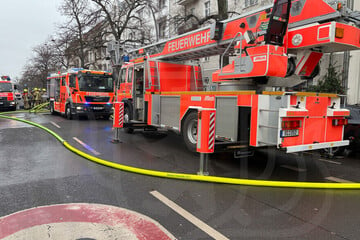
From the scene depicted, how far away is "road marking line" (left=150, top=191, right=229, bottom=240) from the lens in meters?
3.26

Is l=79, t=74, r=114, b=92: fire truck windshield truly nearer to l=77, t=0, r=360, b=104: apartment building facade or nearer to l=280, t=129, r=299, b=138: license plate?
l=77, t=0, r=360, b=104: apartment building facade

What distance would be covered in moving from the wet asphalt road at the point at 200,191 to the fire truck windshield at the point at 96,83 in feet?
26.3

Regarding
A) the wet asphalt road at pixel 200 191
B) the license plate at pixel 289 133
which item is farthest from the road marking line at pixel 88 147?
the license plate at pixel 289 133

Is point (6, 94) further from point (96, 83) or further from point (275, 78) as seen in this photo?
point (275, 78)

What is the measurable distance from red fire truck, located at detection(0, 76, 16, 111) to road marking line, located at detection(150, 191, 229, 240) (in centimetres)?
2239

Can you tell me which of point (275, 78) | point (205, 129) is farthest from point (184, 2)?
point (205, 129)

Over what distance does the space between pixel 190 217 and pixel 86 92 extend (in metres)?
13.2

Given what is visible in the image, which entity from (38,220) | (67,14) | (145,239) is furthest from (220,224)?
(67,14)

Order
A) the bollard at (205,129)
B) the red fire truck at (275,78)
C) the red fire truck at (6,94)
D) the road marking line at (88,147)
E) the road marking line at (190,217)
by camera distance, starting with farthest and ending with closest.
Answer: the red fire truck at (6,94)
the road marking line at (88,147)
the bollard at (205,129)
the red fire truck at (275,78)
the road marking line at (190,217)

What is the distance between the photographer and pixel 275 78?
5.90 meters

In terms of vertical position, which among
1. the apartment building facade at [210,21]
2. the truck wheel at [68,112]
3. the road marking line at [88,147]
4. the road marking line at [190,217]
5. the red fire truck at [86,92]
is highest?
the apartment building facade at [210,21]

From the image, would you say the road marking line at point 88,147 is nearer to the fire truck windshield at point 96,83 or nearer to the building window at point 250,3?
the fire truck windshield at point 96,83

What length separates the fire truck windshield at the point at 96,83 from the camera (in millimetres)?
15477

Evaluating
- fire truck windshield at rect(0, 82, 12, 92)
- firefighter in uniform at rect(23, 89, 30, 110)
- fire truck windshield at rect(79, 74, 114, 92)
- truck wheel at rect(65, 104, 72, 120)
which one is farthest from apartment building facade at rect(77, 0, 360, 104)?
fire truck windshield at rect(0, 82, 12, 92)
